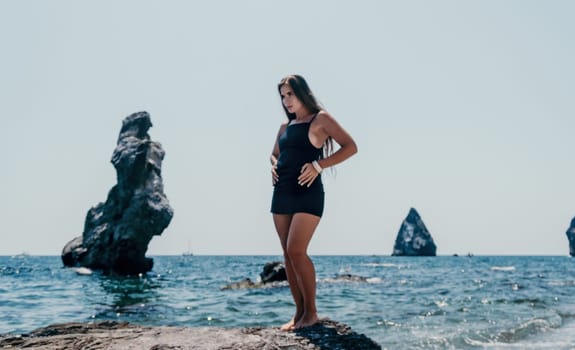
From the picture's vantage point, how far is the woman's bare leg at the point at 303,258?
193 inches

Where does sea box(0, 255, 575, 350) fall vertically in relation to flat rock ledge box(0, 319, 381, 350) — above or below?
below

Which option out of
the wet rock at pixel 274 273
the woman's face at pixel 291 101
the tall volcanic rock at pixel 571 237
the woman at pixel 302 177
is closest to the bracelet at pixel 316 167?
the woman at pixel 302 177

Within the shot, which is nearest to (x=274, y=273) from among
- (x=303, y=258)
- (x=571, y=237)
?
(x=303, y=258)

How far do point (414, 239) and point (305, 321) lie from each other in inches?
5832

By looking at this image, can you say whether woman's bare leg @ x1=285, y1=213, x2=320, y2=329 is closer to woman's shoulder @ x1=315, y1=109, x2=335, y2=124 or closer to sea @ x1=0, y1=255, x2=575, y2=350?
woman's shoulder @ x1=315, y1=109, x2=335, y2=124

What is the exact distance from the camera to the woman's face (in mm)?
5223

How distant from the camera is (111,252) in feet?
151

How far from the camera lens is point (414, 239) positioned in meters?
148

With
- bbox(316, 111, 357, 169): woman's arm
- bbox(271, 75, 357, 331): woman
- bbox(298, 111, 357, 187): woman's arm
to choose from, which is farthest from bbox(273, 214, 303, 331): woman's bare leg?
bbox(316, 111, 357, 169): woman's arm

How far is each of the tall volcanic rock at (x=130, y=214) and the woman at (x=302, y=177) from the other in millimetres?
42272

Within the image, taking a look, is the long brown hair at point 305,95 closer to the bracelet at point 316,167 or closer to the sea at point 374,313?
the bracelet at point 316,167

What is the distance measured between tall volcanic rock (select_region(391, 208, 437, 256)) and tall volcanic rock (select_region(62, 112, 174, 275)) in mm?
108648

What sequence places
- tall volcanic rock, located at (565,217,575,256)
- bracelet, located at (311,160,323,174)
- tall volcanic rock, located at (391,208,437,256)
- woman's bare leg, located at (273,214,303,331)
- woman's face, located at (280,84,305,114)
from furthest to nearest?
1. tall volcanic rock, located at (391,208,437,256)
2. tall volcanic rock, located at (565,217,575,256)
3. woman's face, located at (280,84,305,114)
4. woman's bare leg, located at (273,214,303,331)
5. bracelet, located at (311,160,323,174)

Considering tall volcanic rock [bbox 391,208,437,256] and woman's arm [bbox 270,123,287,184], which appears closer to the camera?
woman's arm [bbox 270,123,287,184]
